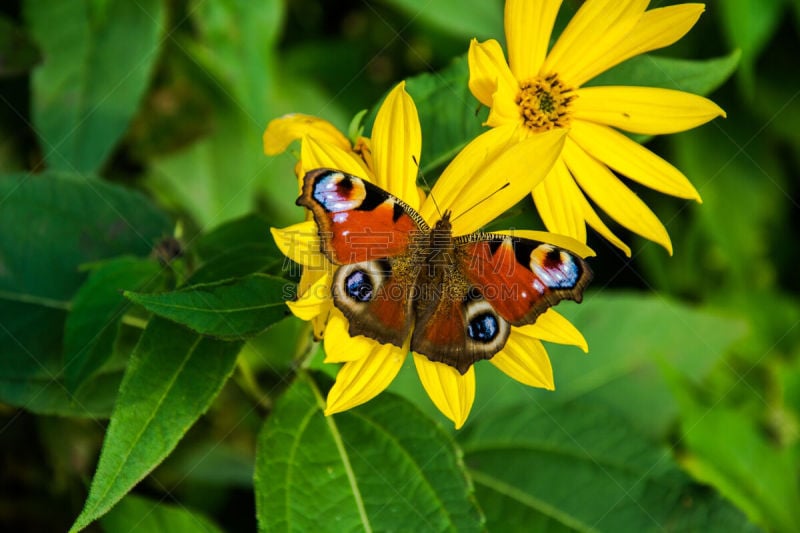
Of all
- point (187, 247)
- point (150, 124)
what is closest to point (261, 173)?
point (150, 124)

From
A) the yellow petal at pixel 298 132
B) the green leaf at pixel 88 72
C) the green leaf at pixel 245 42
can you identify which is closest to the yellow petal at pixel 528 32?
the yellow petal at pixel 298 132

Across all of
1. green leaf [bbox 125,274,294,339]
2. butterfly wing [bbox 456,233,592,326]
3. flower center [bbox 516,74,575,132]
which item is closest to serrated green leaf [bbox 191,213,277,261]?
green leaf [bbox 125,274,294,339]

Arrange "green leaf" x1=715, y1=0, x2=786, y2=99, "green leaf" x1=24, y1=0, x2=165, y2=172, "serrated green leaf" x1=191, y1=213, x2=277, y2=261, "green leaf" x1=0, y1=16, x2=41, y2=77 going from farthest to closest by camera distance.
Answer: "green leaf" x1=715, y1=0, x2=786, y2=99 < "green leaf" x1=24, y1=0, x2=165, y2=172 < "green leaf" x1=0, y1=16, x2=41, y2=77 < "serrated green leaf" x1=191, y1=213, x2=277, y2=261

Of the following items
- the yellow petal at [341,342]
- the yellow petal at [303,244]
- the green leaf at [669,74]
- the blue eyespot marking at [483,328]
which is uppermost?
the green leaf at [669,74]

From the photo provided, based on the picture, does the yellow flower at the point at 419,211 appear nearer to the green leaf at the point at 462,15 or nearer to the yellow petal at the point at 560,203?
the yellow petal at the point at 560,203

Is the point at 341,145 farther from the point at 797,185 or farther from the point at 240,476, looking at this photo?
the point at 797,185

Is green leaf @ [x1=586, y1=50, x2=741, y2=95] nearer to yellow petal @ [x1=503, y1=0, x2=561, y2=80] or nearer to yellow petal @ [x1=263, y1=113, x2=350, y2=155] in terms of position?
yellow petal @ [x1=503, y1=0, x2=561, y2=80]
